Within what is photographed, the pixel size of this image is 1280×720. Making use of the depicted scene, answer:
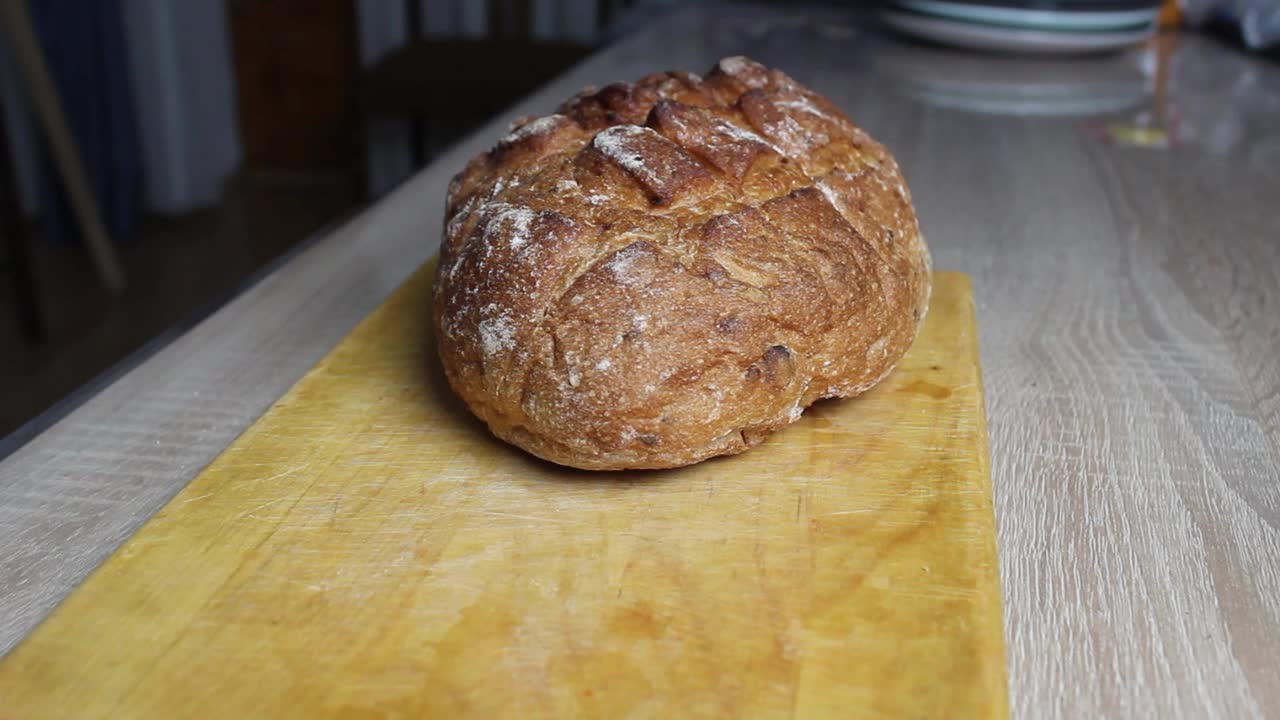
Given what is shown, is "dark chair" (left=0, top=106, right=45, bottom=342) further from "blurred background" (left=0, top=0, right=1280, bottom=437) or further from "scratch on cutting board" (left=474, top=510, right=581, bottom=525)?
"scratch on cutting board" (left=474, top=510, right=581, bottom=525)

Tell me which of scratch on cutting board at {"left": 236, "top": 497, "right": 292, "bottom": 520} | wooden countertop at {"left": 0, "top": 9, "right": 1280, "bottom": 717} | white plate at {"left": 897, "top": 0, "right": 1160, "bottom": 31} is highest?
white plate at {"left": 897, "top": 0, "right": 1160, "bottom": 31}

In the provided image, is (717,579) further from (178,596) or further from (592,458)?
(178,596)

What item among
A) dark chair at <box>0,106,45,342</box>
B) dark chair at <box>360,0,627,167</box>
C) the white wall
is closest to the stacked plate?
dark chair at <box>360,0,627,167</box>

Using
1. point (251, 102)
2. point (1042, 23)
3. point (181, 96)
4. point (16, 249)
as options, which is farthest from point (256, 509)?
point (251, 102)

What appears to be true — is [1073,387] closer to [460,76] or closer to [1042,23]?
[1042,23]

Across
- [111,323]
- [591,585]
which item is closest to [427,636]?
[591,585]

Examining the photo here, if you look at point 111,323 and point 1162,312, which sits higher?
point 1162,312

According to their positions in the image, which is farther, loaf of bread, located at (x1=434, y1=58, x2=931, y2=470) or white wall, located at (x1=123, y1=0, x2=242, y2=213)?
white wall, located at (x1=123, y1=0, x2=242, y2=213)
